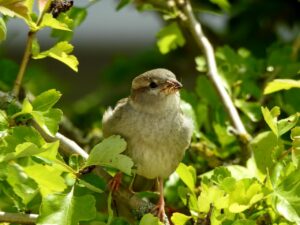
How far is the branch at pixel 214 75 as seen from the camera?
232 centimetres

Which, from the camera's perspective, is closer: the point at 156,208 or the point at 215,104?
the point at 156,208

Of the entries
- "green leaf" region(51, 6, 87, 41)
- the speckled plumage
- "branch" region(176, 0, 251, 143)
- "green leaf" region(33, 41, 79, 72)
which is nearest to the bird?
the speckled plumage

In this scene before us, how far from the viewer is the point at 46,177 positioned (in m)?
1.61

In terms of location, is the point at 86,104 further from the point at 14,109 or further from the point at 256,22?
the point at 14,109

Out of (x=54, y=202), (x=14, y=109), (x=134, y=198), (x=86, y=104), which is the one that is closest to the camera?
(x=54, y=202)

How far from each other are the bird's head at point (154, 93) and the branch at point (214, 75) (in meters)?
0.14

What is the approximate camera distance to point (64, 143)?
192 cm

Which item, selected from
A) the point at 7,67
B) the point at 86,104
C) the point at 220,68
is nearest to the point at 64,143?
the point at 7,67

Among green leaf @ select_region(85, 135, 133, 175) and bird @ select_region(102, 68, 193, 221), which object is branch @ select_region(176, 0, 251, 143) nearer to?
bird @ select_region(102, 68, 193, 221)

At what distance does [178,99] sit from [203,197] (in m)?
0.83

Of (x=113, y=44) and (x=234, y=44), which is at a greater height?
(x=234, y=44)

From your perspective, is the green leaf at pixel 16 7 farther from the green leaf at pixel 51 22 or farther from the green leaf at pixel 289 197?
the green leaf at pixel 289 197

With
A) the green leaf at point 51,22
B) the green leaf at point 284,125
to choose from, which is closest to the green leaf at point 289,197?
the green leaf at point 284,125

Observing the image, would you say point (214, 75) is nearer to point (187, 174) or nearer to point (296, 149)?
point (187, 174)
